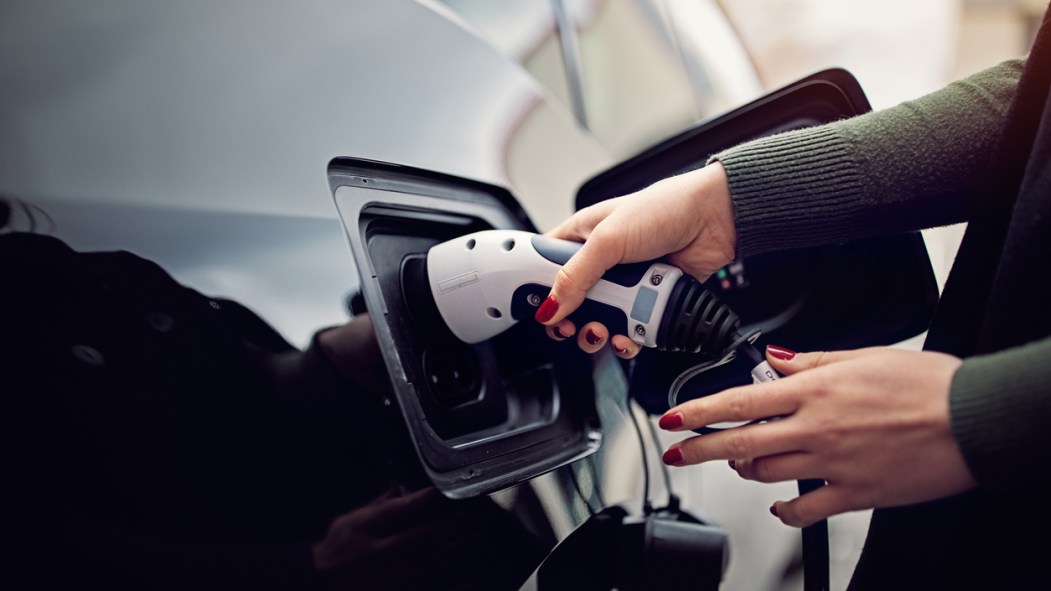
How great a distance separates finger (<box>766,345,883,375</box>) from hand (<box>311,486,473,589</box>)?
12.4 inches

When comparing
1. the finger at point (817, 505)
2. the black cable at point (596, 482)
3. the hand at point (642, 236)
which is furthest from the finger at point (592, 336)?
the finger at point (817, 505)

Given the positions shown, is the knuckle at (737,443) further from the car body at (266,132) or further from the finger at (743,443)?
the car body at (266,132)

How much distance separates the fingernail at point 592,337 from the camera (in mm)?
724

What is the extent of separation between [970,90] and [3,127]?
0.85 meters

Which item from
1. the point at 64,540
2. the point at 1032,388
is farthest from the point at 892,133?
the point at 64,540

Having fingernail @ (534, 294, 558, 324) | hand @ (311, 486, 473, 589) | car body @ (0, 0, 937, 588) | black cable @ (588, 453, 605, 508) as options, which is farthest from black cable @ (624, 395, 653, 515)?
hand @ (311, 486, 473, 589)

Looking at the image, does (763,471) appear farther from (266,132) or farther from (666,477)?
(266,132)

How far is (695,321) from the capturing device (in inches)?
26.3

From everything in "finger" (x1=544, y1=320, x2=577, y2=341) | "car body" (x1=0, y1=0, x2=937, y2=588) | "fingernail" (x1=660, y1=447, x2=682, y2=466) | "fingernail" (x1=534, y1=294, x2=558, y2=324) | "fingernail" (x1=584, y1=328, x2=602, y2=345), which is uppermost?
"car body" (x1=0, y1=0, x2=937, y2=588)

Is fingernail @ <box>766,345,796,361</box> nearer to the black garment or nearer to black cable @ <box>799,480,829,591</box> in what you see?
black cable @ <box>799,480,829,591</box>

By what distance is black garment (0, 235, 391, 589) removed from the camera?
1.25 feet

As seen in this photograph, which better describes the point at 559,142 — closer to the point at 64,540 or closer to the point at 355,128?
the point at 355,128

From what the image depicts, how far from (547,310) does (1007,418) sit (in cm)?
38

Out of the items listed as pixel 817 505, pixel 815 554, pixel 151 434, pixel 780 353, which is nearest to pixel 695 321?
pixel 780 353
